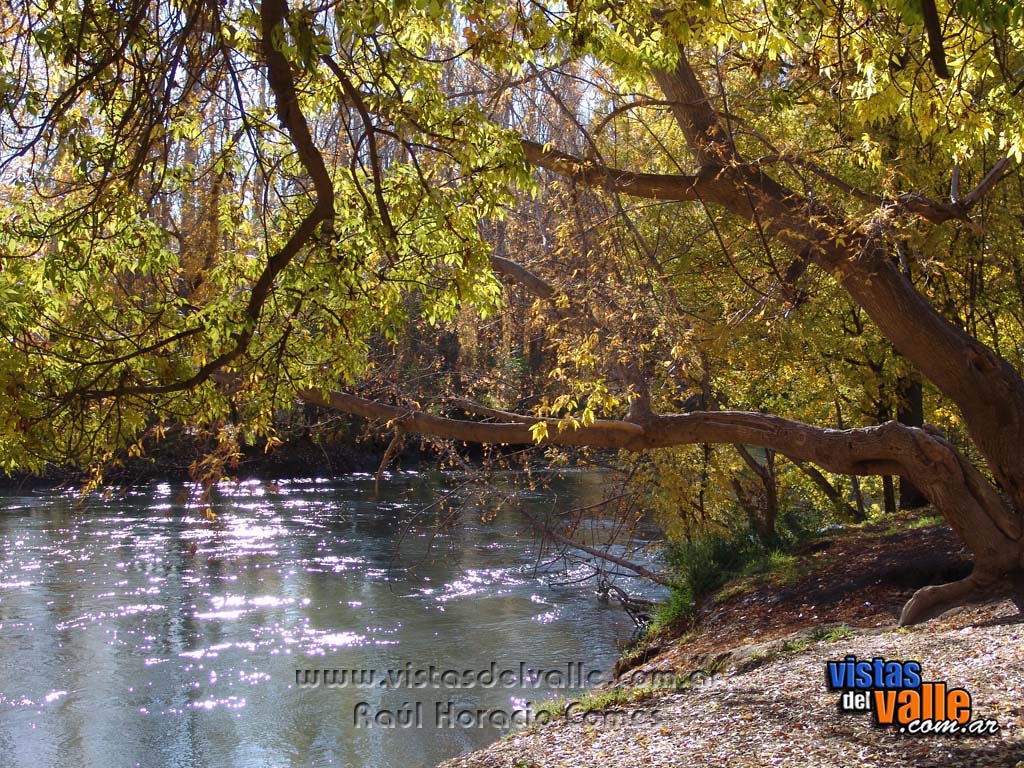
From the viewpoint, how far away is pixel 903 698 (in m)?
5.74

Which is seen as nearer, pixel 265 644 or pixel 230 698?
pixel 230 698

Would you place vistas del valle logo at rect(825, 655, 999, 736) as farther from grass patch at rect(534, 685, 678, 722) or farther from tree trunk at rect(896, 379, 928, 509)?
tree trunk at rect(896, 379, 928, 509)

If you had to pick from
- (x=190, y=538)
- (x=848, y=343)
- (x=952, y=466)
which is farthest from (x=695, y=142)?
(x=190, y=538)

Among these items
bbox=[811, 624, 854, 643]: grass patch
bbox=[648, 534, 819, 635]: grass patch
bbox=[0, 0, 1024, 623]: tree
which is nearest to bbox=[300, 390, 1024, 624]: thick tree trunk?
bbox=[0, 0, 1024, 623]: tree

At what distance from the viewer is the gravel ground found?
201 inches

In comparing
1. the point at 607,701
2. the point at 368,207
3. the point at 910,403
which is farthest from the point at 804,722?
the point at 910,403

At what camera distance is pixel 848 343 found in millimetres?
13805

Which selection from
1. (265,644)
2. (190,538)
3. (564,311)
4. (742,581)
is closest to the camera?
(564,311)

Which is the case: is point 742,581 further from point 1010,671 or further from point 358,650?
point 1010,671

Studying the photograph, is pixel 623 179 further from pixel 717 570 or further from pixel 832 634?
pixel 717 570

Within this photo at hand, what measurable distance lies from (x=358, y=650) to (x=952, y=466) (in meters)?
7.38

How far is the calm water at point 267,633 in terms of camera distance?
9.75 meters

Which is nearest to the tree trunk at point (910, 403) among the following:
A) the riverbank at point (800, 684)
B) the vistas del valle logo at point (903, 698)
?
the riverbank at point (800, 684)

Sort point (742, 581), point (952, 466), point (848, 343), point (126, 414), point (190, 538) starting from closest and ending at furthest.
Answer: point (126, 414) → point (952, 466) → point (742, 581) → point (848, 343) → point (190, 538)
